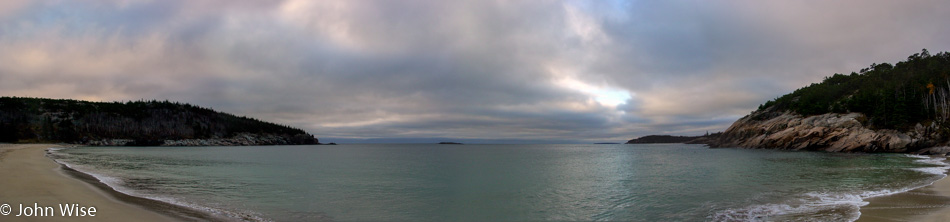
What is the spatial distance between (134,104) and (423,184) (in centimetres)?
22587

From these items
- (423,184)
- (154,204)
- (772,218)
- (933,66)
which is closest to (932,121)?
(933,66)

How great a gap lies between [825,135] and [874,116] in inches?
313

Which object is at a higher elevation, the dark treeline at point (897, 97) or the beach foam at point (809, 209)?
the dark treeline at point (897, 97)

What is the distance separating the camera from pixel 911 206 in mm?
13359

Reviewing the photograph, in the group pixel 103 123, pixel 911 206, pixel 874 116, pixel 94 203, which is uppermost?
pixel 103 123

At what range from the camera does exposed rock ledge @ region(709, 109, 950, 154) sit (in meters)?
65.5

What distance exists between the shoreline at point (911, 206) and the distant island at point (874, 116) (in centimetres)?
6485

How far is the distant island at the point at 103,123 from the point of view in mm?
131750

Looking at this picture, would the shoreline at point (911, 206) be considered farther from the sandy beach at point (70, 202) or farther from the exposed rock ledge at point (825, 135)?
the exposed rock ledge at point (825, 135)

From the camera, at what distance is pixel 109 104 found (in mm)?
175000

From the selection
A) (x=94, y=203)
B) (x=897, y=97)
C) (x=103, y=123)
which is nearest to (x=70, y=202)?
(x=94, y=203)

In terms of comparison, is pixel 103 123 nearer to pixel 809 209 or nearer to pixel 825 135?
pixel 809 209

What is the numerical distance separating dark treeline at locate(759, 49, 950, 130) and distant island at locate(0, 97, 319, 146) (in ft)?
727

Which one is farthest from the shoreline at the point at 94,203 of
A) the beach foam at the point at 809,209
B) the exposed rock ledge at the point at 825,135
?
the exposed rock ledge at the point at 825,135
